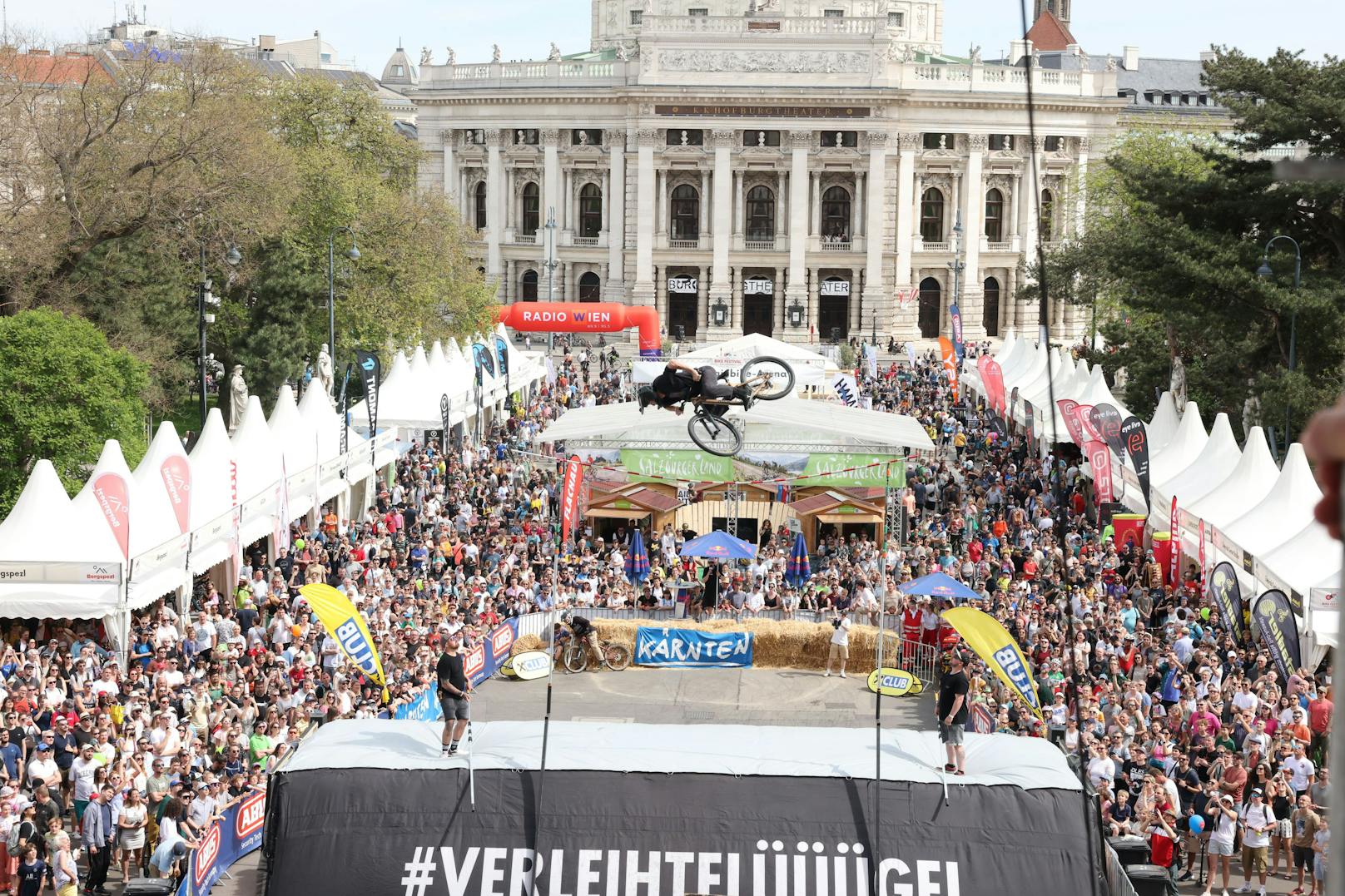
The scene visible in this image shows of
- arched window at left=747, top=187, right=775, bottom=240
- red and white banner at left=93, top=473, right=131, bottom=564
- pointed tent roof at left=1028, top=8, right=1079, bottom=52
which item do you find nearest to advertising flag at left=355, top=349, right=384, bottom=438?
red and white banner at left=93, top=473, right=131, bottom=564

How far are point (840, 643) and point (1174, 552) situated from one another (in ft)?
20.0

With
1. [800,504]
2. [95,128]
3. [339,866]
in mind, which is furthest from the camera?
[95,128]

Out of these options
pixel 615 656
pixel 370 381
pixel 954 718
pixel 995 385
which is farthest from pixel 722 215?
pixel 954 718

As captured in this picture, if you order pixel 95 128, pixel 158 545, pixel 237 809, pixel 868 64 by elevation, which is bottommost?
pixel 237 809

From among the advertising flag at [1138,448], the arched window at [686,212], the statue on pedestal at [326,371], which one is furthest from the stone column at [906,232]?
the advertising flag at [1138,448]

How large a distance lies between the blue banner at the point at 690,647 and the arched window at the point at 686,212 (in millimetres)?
71482

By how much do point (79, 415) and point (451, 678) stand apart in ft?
70.0

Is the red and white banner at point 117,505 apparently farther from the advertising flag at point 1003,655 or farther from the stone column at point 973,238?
the stone column at point 973,238

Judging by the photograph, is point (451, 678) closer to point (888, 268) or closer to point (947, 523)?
point (947, 523)

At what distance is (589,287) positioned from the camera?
320ft

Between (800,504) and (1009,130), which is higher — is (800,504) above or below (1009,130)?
below

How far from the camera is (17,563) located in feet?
73.0

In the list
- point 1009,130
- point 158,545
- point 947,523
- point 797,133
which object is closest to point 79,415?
point 158,545

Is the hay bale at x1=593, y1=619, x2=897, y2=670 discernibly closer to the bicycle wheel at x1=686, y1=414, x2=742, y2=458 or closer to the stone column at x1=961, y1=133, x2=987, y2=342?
the bicycle wheel at x1=686, y1=414, x2=742, y2=458
